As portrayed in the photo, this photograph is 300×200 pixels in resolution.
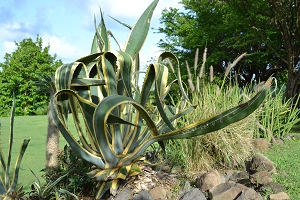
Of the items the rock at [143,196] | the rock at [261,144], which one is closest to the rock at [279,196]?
the rock at [143,196]

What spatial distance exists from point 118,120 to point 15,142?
589 centimetres

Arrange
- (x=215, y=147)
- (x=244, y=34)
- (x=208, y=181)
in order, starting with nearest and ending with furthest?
(x=208, y=181) → (x=215, y=147) → (x=244, y=34)

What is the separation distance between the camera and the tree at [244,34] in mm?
12414

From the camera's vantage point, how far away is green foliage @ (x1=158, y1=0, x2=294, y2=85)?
13.4m

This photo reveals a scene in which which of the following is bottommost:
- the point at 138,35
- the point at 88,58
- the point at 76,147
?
the point at 76,147

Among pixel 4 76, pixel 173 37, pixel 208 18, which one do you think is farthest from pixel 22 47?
pixel 208 18

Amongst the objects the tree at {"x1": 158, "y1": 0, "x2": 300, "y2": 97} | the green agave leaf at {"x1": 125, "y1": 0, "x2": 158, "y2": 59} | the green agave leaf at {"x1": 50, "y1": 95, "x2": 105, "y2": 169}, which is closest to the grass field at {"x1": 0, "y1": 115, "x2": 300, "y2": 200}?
the green agave leaf at {"x1": 50, "y1": 95, "x2": 105, "y2": 169}

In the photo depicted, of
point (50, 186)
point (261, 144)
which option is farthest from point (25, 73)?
point (50, 186)

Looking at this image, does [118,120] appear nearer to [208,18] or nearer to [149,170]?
[149,170]

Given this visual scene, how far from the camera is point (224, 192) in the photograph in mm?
2885

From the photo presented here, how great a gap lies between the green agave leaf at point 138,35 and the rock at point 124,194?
1167 millimetres

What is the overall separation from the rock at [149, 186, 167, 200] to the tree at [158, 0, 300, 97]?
304 inches

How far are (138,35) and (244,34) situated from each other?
44.0 feet

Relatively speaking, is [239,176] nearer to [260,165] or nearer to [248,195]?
[260,165]
